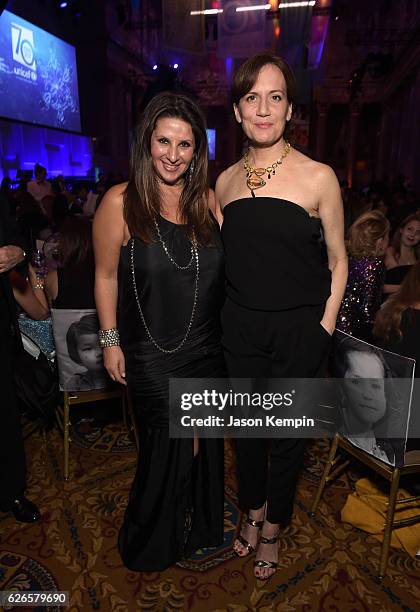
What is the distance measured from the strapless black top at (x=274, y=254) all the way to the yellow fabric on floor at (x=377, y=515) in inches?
48.5

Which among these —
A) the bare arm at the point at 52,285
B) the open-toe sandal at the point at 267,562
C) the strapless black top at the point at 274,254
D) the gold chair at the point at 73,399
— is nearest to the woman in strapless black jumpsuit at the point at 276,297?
the strapless black top at the point at 274,254

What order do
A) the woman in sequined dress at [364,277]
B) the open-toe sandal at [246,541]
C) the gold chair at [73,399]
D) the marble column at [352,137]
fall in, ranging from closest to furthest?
1. the open-toe sandal at [246,541]
2. the gold chair at [73,399]
3. the woman in sequined dress at [364,277]
4. the marble column at [352,137]

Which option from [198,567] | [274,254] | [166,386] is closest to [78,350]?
[166,386]

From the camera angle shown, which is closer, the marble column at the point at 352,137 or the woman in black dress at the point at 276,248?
the woman in black dress at the point at 276,248

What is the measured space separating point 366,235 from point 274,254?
5.84 ft

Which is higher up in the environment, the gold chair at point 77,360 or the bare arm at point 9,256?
the bare arm at point 9,256

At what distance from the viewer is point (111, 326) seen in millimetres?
1859

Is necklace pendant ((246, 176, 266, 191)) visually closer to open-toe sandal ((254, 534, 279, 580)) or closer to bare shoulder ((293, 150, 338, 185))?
bare shoulder ((293, 150, 338, 185))

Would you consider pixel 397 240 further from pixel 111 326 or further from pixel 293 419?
pixel 111 326

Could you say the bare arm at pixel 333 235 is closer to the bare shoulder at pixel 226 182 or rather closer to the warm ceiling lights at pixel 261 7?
the bare shoulder at pixel 226 182

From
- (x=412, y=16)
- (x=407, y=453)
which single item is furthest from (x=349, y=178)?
(x=407, y=453)

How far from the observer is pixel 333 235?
6.00 ft

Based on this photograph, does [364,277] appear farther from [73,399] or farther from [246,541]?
[73,399]

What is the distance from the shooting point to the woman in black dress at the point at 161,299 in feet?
5.63
